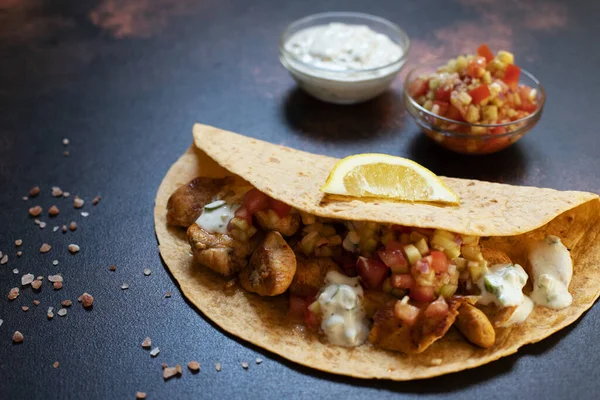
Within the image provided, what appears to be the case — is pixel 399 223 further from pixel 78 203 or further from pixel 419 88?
pixel 78 203

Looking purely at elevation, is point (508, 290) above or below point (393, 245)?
below

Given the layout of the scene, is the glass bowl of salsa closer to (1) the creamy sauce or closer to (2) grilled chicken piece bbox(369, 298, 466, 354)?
(1) the creamy sauce

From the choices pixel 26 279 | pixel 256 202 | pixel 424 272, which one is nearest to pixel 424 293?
pixel 424 272

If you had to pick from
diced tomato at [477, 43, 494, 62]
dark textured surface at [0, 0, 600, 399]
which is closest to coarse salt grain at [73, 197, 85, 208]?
dark textured surface at [0, 0, 600, 399]

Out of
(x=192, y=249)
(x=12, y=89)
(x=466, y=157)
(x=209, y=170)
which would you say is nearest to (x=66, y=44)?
(x=12, y=89)

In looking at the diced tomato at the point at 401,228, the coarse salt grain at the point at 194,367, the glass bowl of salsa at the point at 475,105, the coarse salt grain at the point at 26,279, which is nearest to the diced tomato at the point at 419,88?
the glass bowl of salsa at the point at 475,105

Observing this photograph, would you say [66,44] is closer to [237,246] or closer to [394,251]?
[237,246]

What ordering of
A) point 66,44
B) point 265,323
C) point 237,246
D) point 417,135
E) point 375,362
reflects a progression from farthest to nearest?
point 66,44
point 417,135
point 237,246
point 265,323
point 375,362
